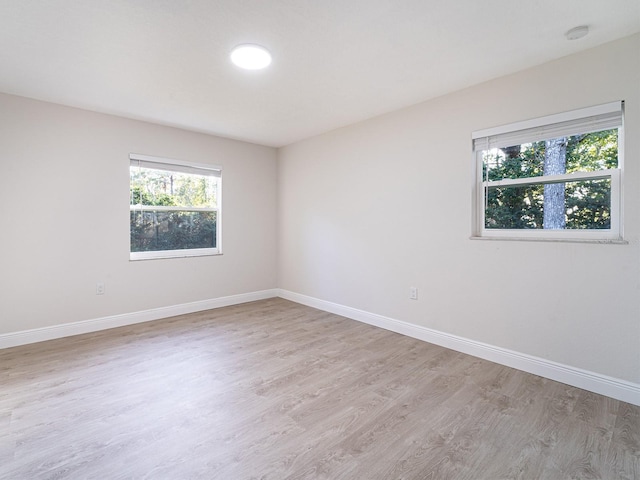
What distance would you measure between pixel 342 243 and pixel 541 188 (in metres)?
2.20

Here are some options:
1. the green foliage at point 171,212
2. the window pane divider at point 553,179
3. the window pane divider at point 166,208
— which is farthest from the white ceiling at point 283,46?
the window pane divider at point 166,208

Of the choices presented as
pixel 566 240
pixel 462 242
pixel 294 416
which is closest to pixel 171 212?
pixel 294 416

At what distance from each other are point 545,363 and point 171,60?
3730 mm

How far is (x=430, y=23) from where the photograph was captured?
76.3 inches

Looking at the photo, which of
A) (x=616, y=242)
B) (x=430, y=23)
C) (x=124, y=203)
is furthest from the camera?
(x=124, y=203)

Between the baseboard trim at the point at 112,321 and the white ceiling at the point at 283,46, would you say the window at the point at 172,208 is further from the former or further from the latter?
the white ceiling at the point at 283,46

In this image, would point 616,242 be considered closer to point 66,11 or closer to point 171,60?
point 171,60

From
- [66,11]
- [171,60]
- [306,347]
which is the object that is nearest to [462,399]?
[306,347]

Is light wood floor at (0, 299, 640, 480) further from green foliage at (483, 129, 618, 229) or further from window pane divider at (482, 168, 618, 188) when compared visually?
window pane divider at (482, 168, 618, 188)

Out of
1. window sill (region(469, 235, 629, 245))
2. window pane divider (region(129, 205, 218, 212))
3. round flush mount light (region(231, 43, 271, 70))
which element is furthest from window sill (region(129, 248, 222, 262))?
window sill (region(469, 235, 629, 245))

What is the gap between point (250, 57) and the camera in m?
2.29

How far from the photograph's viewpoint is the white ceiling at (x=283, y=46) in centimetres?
182

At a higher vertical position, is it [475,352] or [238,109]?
[238,109]

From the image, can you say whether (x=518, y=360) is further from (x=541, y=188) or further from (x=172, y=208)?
(x=172, y=208)
